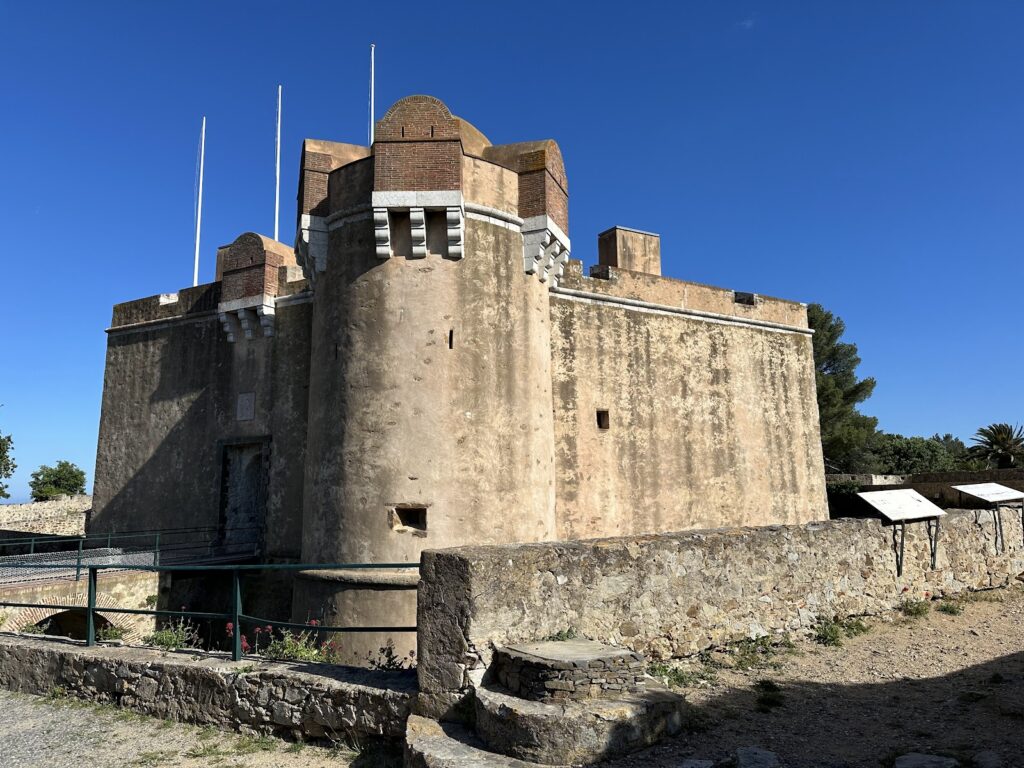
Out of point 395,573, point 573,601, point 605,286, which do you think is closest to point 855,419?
point 605,286

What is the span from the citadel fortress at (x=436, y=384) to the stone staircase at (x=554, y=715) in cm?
484

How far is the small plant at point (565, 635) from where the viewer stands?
5277 millimetres

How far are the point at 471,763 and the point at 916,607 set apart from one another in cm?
688

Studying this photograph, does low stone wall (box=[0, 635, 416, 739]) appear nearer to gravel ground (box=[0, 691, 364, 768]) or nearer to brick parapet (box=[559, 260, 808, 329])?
gravel ground (box=[0, 691, 364, 768])

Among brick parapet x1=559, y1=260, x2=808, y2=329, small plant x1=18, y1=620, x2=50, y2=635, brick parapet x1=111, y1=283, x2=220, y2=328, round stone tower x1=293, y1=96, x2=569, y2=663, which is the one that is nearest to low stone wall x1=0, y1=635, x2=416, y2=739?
round stone tower x1=293, y1=96, x2=569, y2=663

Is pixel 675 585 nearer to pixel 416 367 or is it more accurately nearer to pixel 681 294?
pixel 416 367

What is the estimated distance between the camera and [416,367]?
997 centimetres

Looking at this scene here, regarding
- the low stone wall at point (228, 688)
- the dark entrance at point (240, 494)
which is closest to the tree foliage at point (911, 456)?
the dark entrance at point (240, 494)

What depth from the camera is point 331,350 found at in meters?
10.5

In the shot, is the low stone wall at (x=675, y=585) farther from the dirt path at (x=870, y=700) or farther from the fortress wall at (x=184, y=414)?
the fortress wall at (x=184, y=414)

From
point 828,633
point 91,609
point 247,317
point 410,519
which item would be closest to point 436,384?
point 410,519

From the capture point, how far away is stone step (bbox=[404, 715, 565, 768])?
4215 mm

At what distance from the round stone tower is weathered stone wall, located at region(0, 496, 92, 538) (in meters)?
19.5

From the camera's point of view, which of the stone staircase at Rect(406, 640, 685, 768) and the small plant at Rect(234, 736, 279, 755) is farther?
the small plant at Rect(234, 736, 279, 755)
